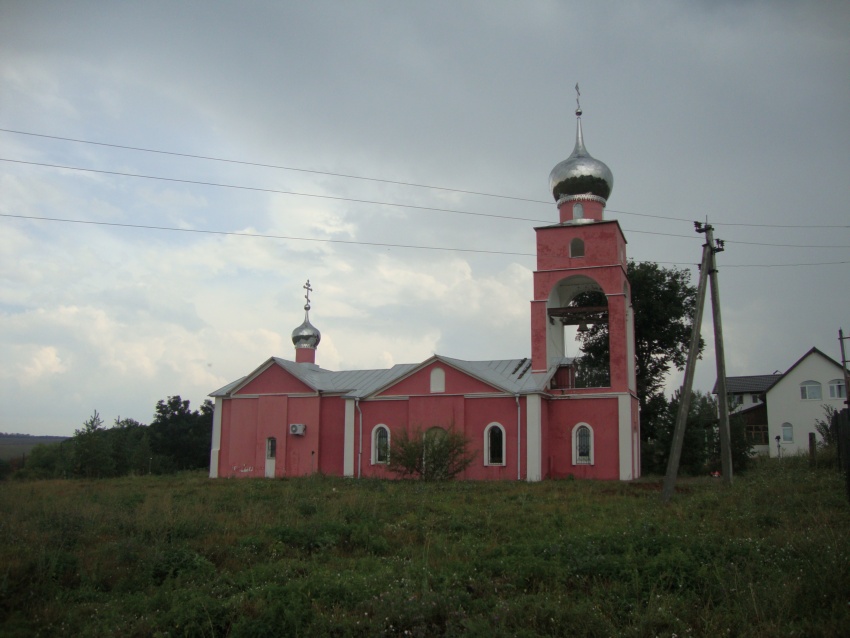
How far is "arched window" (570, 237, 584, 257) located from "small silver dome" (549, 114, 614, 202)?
1.94 meters

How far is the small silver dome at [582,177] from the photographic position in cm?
2658

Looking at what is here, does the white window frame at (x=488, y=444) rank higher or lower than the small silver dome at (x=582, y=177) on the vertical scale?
lower

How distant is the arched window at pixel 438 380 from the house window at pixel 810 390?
27.5 meters

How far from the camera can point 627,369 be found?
24.6 metres

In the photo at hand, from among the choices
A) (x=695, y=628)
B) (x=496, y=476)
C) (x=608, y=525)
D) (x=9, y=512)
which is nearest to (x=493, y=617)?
(x=695, y=628)

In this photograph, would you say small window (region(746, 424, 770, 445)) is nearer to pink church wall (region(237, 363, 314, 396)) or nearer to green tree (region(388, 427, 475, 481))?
green tree (region(388, 427, 475, 481))

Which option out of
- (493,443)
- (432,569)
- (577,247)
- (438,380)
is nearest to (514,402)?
(493,443)

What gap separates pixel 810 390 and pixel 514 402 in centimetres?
2674

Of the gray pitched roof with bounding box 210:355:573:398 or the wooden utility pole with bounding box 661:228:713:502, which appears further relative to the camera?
the gray pitched roof with bounding box 210:355:573:398

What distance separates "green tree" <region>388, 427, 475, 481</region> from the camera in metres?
22.2

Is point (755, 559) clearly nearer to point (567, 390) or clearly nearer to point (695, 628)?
point (695, 628)

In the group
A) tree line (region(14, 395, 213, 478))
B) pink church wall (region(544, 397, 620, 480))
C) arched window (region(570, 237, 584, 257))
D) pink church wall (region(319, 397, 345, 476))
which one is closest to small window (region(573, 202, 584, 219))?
arched window (region(570, 237, 584, 257))

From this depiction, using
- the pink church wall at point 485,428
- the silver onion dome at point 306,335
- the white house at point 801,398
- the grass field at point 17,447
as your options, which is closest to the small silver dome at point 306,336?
the silver onion dome at point 306,335

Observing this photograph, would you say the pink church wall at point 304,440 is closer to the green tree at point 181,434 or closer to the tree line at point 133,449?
the tree line at point 133,449
